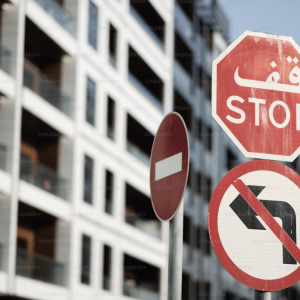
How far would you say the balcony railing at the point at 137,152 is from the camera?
2750 centimetres

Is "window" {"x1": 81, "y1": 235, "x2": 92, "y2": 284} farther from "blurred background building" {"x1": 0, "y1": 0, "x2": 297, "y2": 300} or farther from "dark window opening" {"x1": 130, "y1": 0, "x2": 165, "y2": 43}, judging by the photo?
"dark window opening" {"x1": 130, "y1": 0, "x2": 165, "y2": 43}

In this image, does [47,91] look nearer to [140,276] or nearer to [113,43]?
[113,43]

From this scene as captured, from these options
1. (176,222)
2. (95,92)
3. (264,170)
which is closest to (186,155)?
(176,222)

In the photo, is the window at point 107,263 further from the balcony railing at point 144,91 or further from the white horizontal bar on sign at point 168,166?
the white horizontal bar on sign at point 168,166

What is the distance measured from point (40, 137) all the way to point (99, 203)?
3.70 m

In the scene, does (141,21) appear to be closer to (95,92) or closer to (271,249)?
(95,92)

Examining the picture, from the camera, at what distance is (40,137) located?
21594mm

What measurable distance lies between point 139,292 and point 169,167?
983 inches

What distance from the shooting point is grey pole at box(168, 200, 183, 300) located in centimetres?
255

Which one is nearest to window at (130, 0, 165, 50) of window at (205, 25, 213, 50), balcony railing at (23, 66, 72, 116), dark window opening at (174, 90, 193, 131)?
dark window opening at (174, 90, 193, 131)

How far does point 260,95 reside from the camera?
250cm

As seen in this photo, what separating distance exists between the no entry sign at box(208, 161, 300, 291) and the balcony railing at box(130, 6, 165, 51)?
26.5 meters

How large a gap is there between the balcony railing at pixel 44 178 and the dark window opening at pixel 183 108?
13656 millimetres

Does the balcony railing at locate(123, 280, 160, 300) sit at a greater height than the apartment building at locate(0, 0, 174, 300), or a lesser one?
lesser
